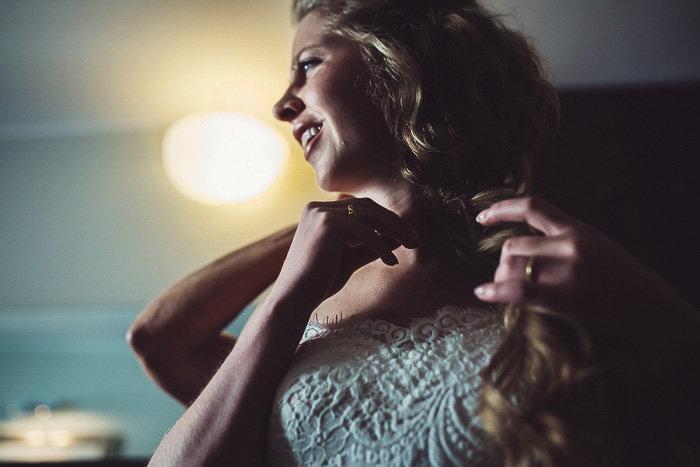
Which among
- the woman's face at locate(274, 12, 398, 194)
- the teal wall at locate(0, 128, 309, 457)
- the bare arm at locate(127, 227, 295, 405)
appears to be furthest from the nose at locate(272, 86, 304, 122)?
the teal wall at locate(0, 128, 309, 457)

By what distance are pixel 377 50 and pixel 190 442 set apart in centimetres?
68

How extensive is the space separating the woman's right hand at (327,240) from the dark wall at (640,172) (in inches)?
36.0

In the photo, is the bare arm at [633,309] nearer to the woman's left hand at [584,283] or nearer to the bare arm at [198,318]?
the woman's left hand at [584,283]

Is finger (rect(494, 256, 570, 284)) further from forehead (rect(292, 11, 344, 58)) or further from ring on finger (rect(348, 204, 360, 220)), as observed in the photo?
forehead (rect(292, 11, 344, 58))

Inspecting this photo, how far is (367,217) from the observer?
76cm

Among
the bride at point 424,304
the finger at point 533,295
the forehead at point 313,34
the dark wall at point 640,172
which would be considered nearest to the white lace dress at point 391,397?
the bride at point 424,304

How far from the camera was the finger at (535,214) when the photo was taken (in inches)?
22.5

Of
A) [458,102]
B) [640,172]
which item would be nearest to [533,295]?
[458,102]

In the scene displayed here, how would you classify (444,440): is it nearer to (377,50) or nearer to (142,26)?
(377,50)

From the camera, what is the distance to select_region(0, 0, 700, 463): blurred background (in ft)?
5.19

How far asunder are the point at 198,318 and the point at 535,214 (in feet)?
2.19

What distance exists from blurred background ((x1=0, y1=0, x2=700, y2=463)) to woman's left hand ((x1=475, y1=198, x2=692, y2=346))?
3.60ft

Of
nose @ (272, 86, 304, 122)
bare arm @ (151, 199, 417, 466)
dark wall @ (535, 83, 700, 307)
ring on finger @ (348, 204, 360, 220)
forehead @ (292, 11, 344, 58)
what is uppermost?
forehead @ (292, 11, 344, 58)

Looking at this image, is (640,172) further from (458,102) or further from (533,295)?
(533,295)
